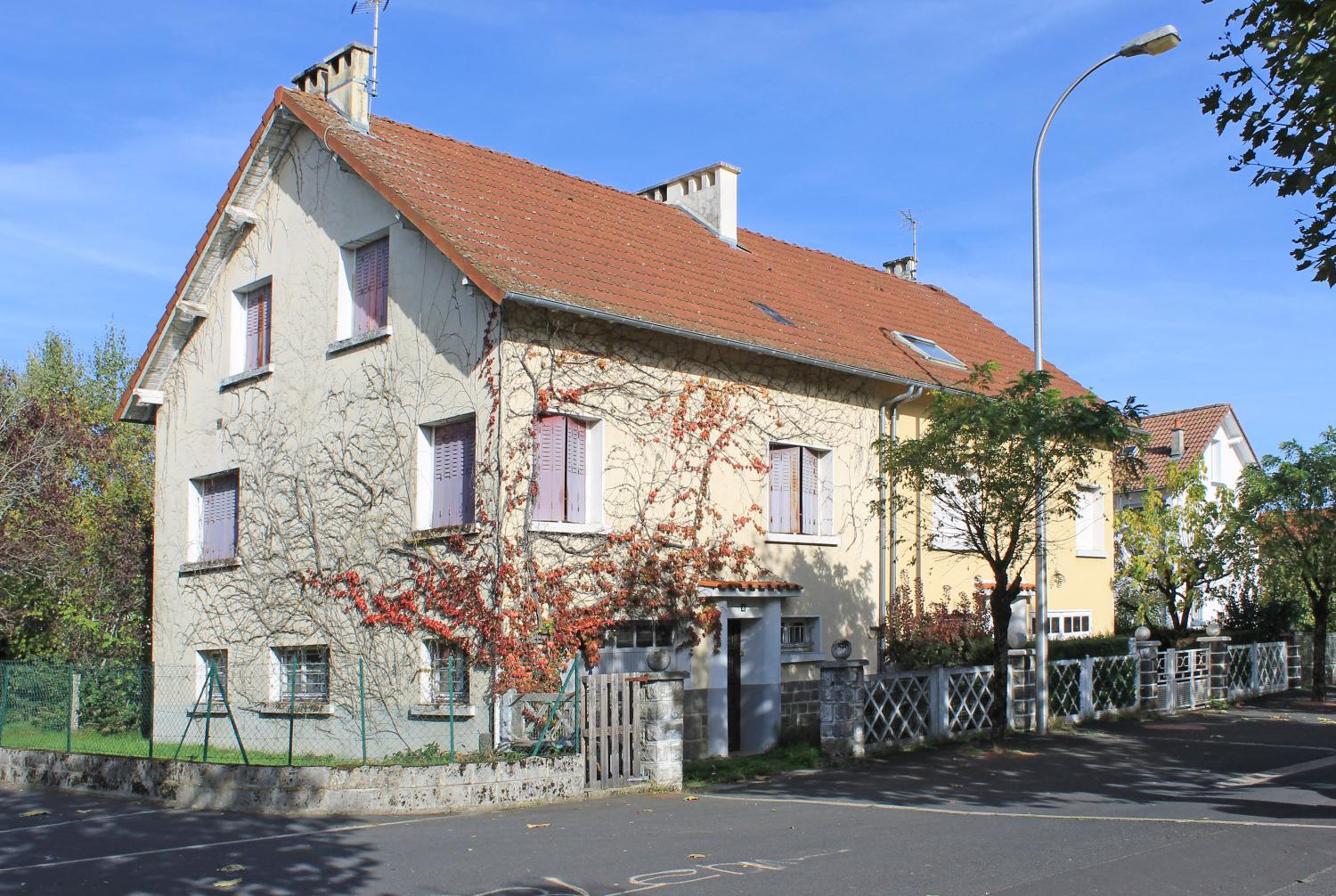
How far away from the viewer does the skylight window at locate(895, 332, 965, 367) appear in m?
22.2

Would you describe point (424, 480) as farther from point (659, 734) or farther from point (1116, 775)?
point (1116, 775)

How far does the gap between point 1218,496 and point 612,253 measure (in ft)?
51.9

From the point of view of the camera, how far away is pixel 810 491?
1905 cm

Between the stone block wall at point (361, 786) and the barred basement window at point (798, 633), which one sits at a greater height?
the barred basement window at point (798, 633)

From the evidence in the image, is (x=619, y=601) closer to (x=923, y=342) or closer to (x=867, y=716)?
(x=867, y=716)

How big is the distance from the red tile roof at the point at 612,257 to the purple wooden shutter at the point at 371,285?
1.15 m

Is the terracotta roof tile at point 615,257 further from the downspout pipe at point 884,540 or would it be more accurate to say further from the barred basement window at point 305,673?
the barred basement window at point 305,673

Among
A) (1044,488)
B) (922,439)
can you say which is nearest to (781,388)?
(922,439)

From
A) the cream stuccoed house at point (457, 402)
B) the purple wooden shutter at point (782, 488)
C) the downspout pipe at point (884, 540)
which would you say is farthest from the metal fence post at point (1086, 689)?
the purple wooden shutter at point (782, 488)

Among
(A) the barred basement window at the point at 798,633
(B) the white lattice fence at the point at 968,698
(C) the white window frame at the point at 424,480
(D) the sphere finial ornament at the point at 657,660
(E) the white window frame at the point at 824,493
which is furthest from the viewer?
(E) the white window frame at the point at 824,493

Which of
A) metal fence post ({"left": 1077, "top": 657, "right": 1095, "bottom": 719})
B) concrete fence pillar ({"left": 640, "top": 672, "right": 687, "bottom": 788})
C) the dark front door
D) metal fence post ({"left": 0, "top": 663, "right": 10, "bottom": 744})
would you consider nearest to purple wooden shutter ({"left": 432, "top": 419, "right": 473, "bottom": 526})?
concrete fence pillar ({"left": 640, "top": 672, "right": 687, "bottom": 788})

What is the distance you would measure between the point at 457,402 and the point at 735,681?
5.62m

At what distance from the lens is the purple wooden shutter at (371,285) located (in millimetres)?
17172

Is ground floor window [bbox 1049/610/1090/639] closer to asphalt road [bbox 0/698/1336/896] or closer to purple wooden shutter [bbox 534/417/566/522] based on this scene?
asphalt road [bbox 0/698/1336/896]
